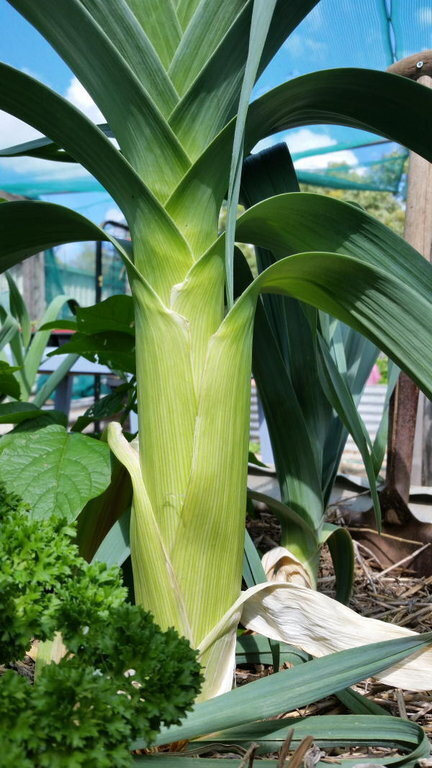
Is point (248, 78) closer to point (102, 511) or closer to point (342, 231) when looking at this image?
point (342, 231)

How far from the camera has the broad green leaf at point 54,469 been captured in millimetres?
654

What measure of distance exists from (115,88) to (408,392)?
2.78ft

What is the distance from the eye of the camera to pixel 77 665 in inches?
15.9

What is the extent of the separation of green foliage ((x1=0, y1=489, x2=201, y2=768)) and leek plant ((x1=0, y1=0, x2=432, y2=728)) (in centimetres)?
11

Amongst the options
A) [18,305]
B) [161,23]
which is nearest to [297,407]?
[161,23]

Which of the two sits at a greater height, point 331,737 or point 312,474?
point 312,474

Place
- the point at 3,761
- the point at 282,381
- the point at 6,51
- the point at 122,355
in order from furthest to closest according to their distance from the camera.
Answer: the point at 6,51
the point at 122,355
the point at 282,381
the point at 3,761

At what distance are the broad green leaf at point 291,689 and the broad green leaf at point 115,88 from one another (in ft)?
1.47

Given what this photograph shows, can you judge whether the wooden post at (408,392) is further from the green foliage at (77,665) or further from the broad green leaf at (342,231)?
the green foliage at (77,665)

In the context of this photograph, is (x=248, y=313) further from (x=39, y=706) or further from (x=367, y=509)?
(x=367, y=509)

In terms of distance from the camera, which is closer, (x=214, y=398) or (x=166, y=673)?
(x=166, y=673)

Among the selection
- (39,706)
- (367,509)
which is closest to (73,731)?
(39,706)

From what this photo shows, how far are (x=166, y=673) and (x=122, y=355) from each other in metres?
0.58

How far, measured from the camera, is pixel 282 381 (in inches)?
30.9
